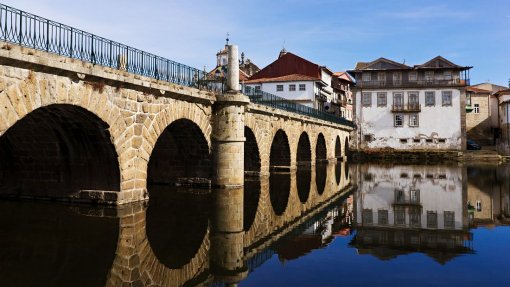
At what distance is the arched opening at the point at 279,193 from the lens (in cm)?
1558

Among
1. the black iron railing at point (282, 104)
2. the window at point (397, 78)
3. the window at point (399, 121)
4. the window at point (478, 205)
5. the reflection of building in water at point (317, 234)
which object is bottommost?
the reflection of building in water at point (317, 234)

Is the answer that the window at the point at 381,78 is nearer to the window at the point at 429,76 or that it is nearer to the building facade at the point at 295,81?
the window at the point at 429,76

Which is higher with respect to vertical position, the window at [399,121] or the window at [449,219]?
the window at [399,121]

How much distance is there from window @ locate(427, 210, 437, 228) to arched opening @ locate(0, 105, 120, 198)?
9.55 metres

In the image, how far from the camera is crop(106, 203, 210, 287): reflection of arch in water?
7.50 m

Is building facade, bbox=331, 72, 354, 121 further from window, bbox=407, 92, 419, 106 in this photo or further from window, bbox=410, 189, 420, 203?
window, bbox=410, 189, 420, 203

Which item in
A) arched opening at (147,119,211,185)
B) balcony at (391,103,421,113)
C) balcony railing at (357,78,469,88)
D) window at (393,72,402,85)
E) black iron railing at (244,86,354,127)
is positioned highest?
window at (393,72,402,85)

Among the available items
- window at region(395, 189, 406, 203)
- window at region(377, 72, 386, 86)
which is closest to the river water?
window at region(395, 189, 406, 203)

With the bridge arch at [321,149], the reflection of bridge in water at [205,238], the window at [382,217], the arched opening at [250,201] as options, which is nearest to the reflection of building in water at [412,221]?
the window at [382,217]

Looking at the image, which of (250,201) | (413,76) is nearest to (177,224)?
(250,201)

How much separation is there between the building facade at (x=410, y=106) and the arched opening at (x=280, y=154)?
28.0 m

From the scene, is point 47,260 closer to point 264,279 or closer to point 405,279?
point 264,279

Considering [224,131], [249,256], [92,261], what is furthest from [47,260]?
[224,131]

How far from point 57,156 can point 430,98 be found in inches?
1959
